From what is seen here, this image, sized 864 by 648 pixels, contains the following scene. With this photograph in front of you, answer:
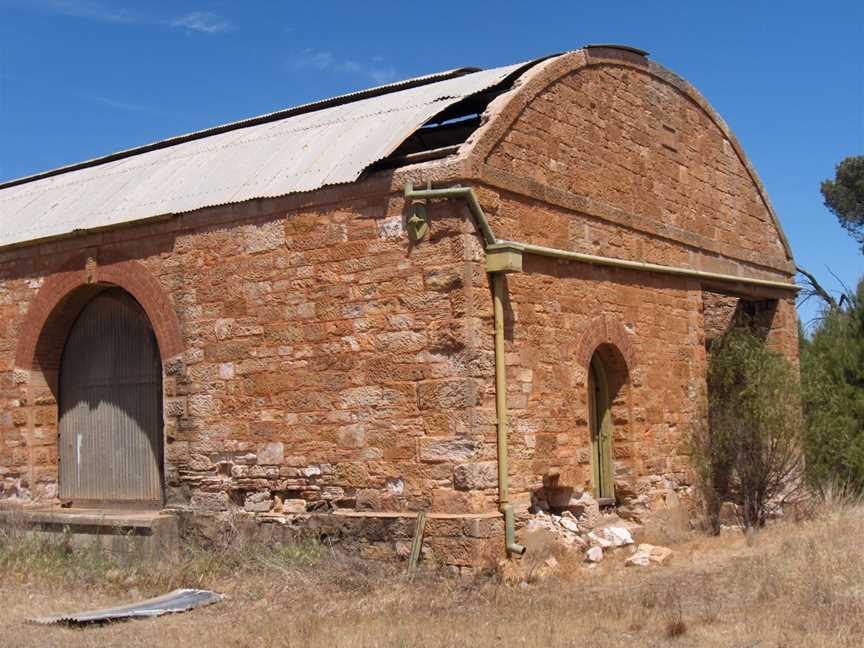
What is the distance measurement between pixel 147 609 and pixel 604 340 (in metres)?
4.97

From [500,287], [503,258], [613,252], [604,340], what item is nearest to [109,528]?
[500,287]

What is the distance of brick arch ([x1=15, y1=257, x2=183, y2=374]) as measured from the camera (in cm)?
1058

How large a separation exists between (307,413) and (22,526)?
12.4 feet

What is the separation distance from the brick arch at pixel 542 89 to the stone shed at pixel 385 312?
A: 28 millimetres

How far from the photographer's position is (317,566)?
8.92 m

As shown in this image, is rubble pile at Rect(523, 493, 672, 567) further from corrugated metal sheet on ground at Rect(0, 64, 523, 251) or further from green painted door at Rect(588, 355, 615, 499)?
corrugated metal sheet on ground at Rect(0, 64, 523, 251)

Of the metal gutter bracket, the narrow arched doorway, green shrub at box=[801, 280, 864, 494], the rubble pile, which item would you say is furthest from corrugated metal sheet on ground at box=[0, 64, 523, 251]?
green shrub at box=[801, 280, 864, 494]

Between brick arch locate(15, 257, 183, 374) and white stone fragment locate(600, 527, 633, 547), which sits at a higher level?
brick arch locate(15, 257, 183, 374)

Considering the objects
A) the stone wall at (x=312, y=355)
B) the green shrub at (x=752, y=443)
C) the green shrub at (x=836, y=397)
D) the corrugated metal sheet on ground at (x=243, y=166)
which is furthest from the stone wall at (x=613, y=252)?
the green shrub at (x=836, y=397)

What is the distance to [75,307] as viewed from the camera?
38.5 feet

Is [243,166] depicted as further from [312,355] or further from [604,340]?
[604,340]

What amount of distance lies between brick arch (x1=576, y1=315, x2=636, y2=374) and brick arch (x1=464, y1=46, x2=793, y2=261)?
2132 mm

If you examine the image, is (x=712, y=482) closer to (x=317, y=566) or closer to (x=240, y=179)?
(x=317, y=566)

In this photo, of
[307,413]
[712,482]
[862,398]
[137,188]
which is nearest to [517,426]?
[307,413]
